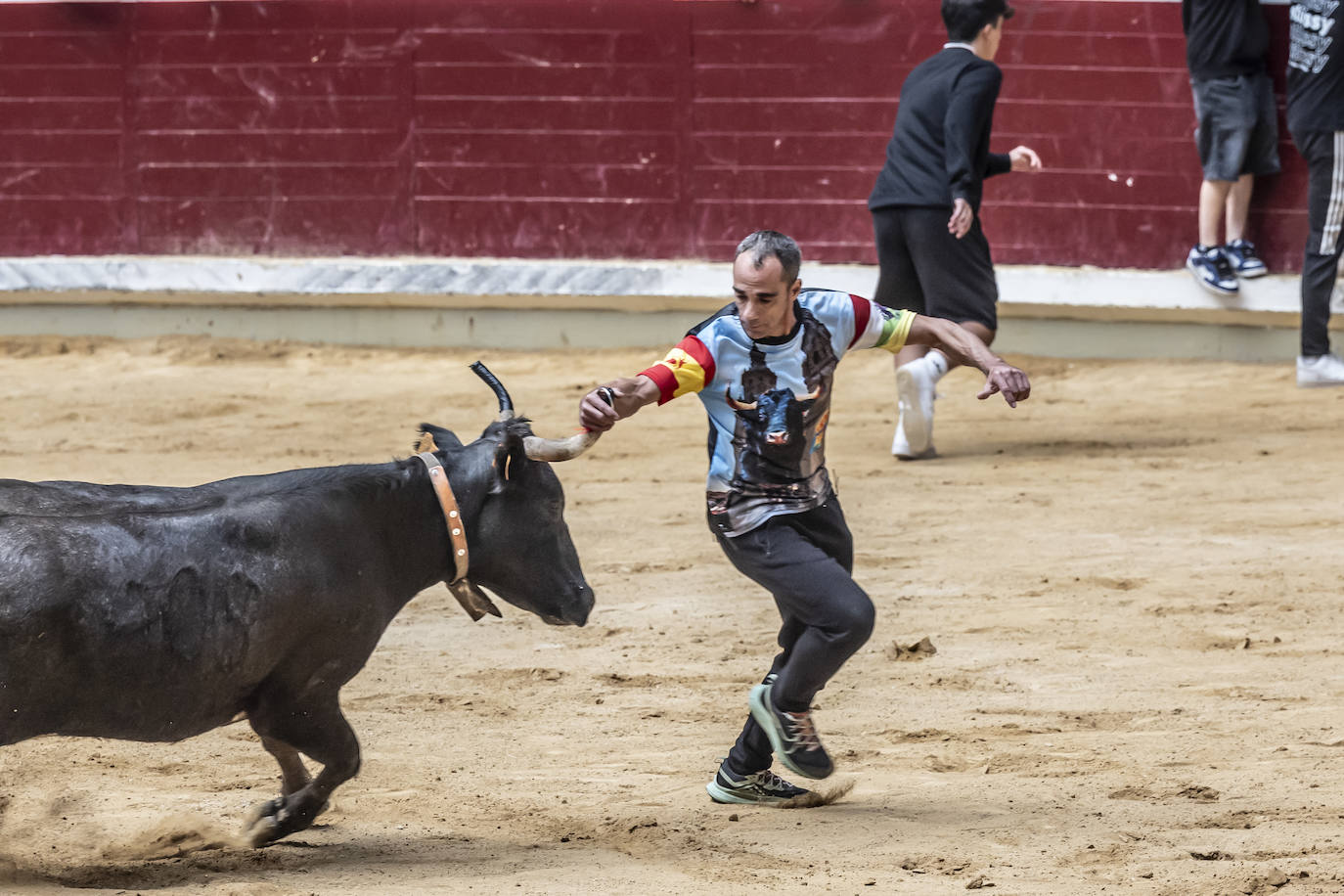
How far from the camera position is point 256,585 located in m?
3.48

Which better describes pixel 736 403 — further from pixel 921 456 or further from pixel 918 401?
pixel 921 456

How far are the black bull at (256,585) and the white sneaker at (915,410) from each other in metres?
3.84

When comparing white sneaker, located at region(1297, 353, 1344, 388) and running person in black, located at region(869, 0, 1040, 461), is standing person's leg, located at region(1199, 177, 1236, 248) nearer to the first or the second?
white sneaker, located at region(1297, 353, 1344, 388)

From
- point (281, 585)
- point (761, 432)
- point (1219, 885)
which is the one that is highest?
point (761, 432)

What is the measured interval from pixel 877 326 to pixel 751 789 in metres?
1.03

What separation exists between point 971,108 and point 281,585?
461 cm

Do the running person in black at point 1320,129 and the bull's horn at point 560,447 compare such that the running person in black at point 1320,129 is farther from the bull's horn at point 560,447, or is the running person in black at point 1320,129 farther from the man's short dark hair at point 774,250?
the bull's horn at point 560,447

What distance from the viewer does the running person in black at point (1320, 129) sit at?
28.0ft

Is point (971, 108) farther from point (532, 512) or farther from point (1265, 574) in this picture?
point (532, 512)

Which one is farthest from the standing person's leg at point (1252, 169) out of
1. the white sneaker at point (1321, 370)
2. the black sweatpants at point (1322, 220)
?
the white sneaker at point (1321, 370)

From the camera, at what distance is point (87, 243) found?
11266 millimetres

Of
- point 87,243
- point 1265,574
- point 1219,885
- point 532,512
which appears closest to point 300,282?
point 87,243

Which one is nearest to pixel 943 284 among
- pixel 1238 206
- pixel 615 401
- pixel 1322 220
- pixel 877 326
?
pixel 1322 220

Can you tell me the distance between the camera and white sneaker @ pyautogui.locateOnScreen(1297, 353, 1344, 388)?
8.87 meters
